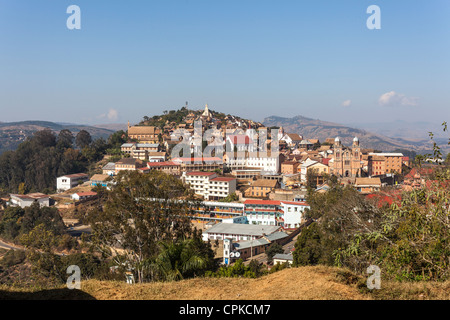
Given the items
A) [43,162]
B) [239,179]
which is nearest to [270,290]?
[239,179]

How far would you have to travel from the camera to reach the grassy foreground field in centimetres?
544

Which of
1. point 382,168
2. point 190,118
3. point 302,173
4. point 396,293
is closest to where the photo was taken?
point 396,293

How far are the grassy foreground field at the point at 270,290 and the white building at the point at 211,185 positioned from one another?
25.7 m

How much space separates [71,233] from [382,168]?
92.0 feet

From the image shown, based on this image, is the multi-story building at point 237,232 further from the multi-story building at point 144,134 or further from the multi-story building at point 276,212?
the multi-story building at point 144,134

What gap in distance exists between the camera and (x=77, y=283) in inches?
257

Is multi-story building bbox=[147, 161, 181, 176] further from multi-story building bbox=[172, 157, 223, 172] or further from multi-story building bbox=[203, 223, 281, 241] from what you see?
multi-story building bbox=[203, 223, 281, 241]

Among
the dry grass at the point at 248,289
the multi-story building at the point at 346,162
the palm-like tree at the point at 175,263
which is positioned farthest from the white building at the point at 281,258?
the multi-story building at the point at 346,162

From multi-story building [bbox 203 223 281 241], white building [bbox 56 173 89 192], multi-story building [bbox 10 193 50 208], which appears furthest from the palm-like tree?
white building [bbox 56 173 89 192]

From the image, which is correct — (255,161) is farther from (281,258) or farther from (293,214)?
(281,258)

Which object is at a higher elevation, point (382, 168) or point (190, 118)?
point (190, 118)

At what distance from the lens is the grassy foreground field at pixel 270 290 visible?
5.44 m

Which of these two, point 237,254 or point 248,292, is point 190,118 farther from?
point 248,292
